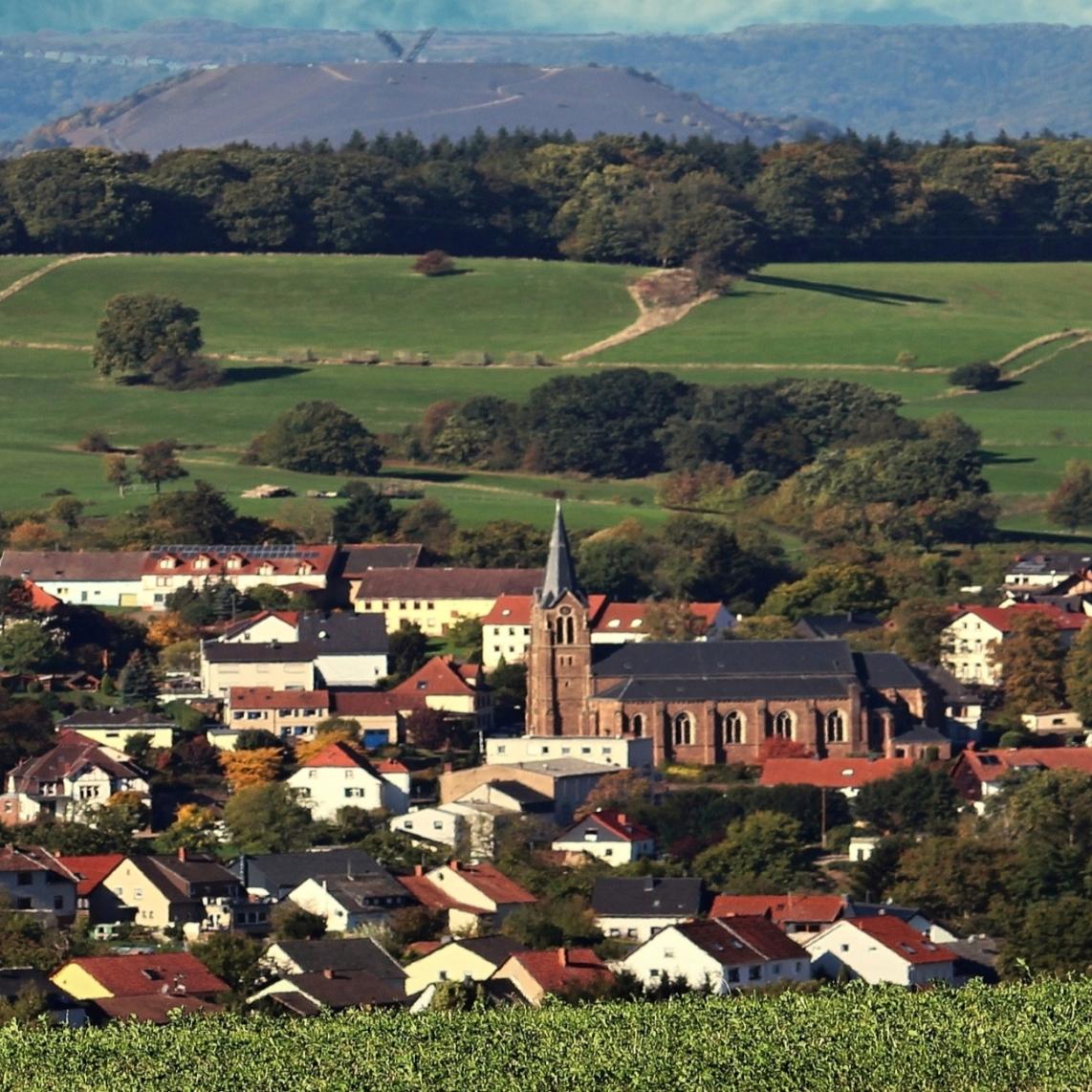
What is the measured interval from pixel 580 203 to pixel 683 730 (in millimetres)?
71938

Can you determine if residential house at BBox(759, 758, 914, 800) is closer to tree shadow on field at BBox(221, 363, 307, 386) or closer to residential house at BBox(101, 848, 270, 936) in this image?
residential house at BBox(101, 848, 270, 936)

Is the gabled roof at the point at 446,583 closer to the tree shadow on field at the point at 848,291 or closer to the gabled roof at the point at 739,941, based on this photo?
the gabled roof at the point at 739,941

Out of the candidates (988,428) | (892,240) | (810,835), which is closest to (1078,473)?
(988,428)

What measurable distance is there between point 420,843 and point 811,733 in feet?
42.0

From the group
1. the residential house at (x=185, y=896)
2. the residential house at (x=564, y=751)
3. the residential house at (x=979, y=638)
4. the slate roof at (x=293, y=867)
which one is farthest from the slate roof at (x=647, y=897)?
the residential house at (x=979, y=638)

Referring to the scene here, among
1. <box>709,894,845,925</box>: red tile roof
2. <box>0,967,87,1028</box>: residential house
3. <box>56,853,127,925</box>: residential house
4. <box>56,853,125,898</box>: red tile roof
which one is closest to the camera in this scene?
<box>0,967,87,1028</box>: residential house

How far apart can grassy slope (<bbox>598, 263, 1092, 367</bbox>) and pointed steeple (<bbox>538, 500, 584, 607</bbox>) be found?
45.7m

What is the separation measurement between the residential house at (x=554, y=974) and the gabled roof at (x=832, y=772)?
749 inches

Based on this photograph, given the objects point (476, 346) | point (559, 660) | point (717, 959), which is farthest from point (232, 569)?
point (476, 346)

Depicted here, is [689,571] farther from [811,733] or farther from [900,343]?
[900,343]

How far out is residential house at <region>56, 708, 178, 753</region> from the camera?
253 ft

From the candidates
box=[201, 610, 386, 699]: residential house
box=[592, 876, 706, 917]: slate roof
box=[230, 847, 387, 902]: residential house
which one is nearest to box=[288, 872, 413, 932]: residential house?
box=[230, 847, 387, 902]: residential house

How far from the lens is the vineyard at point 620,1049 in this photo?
41.3 m

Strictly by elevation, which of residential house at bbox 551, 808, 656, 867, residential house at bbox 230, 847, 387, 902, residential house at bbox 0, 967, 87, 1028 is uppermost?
residential house at bbox 0, 967, 87, 1028
